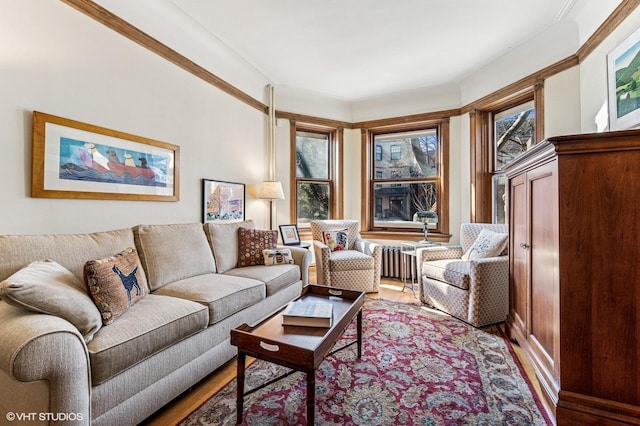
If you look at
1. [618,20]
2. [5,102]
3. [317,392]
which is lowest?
[317,392]

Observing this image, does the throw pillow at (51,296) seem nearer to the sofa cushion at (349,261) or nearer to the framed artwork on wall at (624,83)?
the sofa cushion at (349,261)

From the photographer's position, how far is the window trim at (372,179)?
13.6ft

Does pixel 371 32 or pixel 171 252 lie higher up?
pixel 371 32

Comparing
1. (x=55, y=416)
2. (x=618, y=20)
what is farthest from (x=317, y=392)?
(x=618, y=20)

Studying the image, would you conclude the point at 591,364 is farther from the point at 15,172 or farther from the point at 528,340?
the point at 15,172

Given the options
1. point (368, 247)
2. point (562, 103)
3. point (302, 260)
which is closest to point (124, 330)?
point (302, 260)

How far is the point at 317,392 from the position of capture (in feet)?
5.34

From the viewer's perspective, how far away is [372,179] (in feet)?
15.4

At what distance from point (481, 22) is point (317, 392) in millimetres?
3391

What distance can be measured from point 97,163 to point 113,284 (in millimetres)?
1069

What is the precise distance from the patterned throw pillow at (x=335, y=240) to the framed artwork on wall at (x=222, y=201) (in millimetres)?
1148

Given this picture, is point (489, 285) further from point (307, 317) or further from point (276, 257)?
point (276, 257)

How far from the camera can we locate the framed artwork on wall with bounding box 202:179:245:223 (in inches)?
121

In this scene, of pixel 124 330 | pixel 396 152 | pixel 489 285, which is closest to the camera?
pixel 124 330
